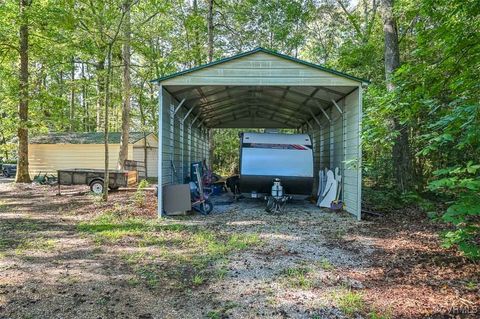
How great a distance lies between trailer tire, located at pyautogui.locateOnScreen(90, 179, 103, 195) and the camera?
13430 mm

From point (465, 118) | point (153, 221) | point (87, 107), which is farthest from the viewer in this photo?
point (87, 107)

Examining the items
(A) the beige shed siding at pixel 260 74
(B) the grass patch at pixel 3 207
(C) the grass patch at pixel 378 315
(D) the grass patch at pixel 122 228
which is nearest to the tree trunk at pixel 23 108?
(B) the grass patch at pixel 3 207

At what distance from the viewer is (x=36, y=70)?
18938 millimetres

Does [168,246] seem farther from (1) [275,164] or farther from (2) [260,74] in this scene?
(1) [275,164]

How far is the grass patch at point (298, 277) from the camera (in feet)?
14.6

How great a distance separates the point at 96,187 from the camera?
13547 mm

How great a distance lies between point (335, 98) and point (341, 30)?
33.2 feet

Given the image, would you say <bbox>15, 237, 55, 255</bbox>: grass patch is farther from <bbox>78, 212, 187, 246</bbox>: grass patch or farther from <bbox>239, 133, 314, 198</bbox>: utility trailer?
<bbox>239, 133, 314, 198</bbox>: utility trailer

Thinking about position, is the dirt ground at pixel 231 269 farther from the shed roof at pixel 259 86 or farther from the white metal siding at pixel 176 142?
the shed roof at pixel 259 86

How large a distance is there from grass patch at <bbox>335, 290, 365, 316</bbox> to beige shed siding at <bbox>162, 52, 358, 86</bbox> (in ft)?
19.4

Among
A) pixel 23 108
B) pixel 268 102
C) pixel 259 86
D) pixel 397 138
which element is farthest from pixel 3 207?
Answer: pixel 397 138

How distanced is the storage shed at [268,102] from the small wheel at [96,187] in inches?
125

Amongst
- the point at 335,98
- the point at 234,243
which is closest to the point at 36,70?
the point at 335,98

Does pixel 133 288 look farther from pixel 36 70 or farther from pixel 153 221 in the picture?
pixel 36 70
